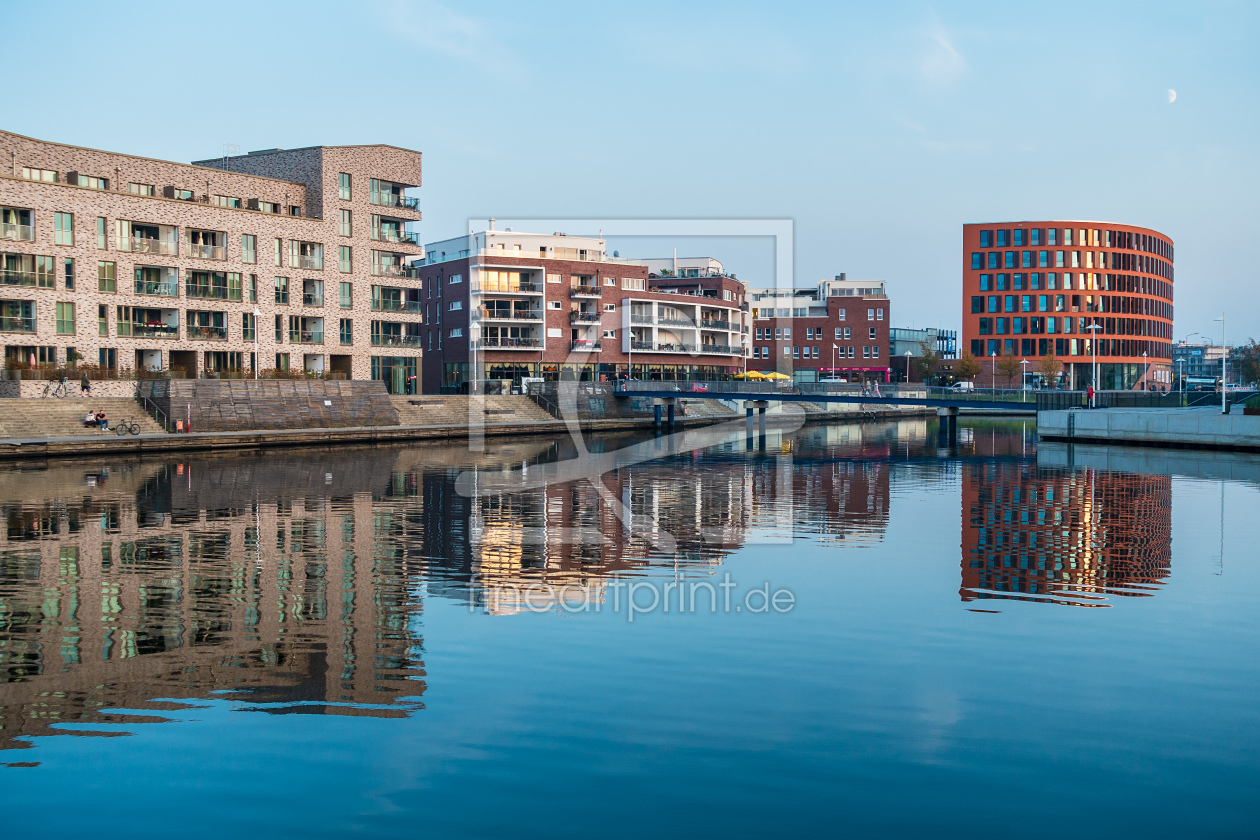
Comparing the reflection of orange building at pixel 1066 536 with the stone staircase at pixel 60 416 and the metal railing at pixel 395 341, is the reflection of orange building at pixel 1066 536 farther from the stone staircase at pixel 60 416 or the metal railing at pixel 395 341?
the metal railing at pixel 395 341

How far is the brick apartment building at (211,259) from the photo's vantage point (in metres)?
A: 61.5

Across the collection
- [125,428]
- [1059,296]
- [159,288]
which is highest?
[1059,296]

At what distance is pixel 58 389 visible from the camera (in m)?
59.0

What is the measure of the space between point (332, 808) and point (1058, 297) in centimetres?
14252

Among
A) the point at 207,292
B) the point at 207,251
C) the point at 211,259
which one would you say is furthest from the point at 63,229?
the point at 207,292

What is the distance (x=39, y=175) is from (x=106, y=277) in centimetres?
707

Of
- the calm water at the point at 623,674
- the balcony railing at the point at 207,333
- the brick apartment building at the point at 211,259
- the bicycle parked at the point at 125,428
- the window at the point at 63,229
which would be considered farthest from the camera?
the balcony railing at the point at 207,333

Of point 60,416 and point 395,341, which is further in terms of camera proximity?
point 395,341

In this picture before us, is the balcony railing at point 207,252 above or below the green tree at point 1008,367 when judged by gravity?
above

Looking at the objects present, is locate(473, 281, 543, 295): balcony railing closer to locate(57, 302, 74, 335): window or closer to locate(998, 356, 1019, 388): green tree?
locate(57, 302, 74, 335): window

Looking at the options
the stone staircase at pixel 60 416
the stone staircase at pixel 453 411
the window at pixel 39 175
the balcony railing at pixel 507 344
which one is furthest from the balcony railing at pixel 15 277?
the balcony railing at pixel 507 344

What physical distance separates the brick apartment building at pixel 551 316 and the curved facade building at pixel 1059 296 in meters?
41.0

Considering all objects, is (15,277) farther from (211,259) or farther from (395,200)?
(395,200)

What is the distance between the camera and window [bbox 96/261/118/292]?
64.2 metres
